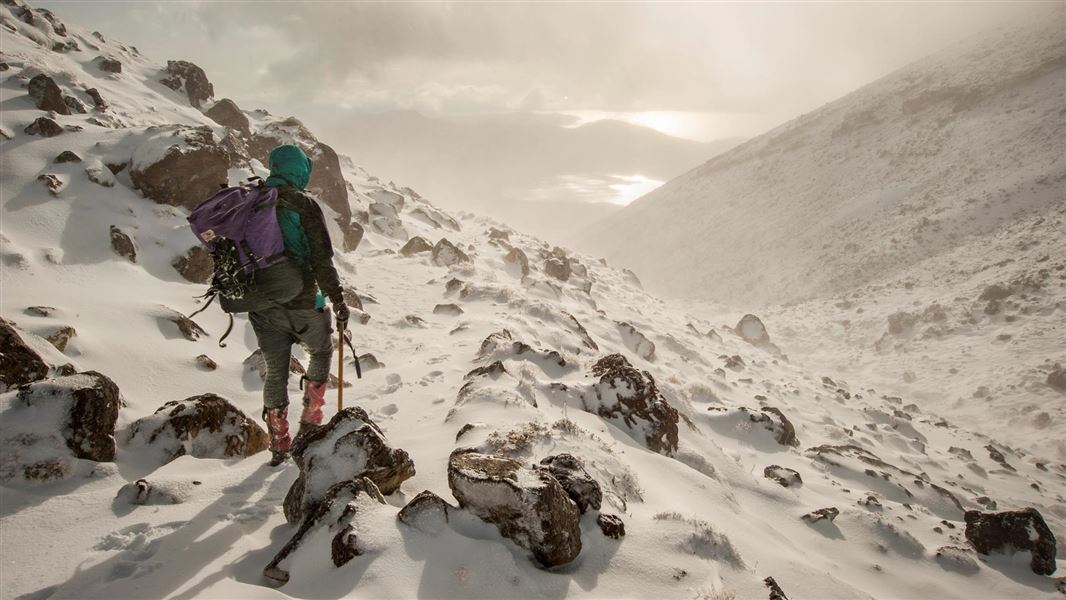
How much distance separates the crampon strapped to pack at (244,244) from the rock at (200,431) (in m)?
1.22

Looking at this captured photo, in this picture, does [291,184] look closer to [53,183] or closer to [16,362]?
[16,362]

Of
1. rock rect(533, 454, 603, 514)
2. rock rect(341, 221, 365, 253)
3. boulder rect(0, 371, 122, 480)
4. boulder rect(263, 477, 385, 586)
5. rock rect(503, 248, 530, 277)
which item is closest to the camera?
boulder rect(263, 477, 385, 586)

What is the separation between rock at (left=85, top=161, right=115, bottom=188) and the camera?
1041 cm

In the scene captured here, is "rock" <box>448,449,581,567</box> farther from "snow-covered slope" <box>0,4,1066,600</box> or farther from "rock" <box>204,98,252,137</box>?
"rock" <box>204,98,252,137</box>

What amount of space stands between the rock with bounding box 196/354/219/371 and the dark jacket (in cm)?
347

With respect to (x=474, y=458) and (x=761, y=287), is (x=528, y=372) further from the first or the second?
(x=761, y=287)

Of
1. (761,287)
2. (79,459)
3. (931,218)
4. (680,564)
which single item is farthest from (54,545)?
(931,218)

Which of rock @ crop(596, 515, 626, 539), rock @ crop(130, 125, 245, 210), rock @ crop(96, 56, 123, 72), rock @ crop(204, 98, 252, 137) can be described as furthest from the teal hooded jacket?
rock @ crop(96, 56, 123, 72)

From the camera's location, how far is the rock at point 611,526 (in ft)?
10.9

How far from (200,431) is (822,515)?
7.04 metres

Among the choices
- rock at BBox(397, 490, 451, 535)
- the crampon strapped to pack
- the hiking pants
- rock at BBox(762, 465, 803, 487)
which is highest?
the crampon strapped to pack

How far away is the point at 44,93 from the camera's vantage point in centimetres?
1289

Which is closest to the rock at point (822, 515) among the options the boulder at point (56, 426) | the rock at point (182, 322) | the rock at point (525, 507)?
the rock at point (525, 507)

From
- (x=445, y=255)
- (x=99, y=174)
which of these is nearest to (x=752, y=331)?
(x=445, y=255)
